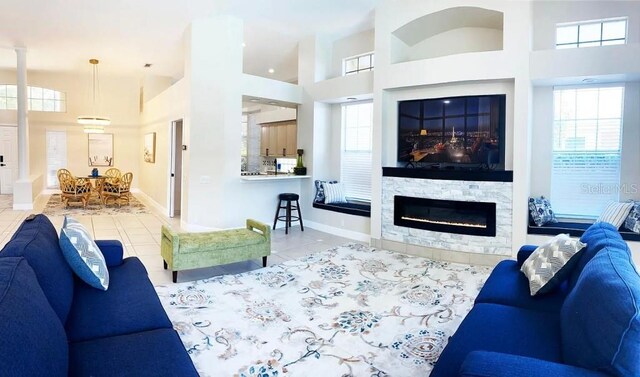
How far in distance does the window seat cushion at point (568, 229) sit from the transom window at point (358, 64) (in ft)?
12.5

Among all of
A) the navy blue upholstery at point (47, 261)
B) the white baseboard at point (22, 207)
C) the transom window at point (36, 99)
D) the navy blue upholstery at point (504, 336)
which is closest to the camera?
the navy blue upholstery at point (504, 336)

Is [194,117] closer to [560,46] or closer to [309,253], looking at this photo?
[309,253]

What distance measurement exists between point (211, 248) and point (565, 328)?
11.1ft

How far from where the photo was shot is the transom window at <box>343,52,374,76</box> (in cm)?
701

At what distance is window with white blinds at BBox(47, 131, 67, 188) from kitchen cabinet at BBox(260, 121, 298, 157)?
20.0 feet

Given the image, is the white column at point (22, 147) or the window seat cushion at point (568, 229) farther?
the white column at point (22, 147)

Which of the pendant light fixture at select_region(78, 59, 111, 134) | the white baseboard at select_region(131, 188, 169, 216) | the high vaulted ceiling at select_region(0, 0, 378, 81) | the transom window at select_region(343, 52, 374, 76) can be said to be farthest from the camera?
the pendant light fixture at select_region(78, 59, 111, 134)

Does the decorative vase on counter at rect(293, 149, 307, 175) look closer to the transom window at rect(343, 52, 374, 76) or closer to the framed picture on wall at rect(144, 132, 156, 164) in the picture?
the transom window at rect(343, 52, 374, 76)

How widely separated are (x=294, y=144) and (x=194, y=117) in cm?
262

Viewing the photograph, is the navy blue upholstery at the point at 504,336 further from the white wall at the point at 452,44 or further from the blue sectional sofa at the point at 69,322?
the white wall at the point at 452,44

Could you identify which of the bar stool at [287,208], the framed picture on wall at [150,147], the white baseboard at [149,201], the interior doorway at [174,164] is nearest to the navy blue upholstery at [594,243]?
the bar stool at [287,208]

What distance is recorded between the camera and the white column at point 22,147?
8.29m

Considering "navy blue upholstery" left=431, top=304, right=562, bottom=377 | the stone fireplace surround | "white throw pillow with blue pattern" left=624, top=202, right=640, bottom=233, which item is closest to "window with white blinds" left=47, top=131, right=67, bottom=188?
the stone fireplace surround

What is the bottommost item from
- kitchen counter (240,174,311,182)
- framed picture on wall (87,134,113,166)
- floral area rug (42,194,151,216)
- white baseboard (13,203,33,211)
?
floral area rug (42,194,151,216)
